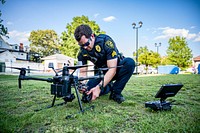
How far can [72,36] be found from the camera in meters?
31.6

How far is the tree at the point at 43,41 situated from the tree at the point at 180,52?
3370cm

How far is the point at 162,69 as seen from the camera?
32688 mm

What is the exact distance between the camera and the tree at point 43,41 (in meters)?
47.8

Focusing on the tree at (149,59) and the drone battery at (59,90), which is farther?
the tree at (149,59)

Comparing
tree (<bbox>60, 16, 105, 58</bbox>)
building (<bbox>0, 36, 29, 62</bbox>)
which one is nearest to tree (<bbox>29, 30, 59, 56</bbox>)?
building (<bbox>0, 36, 29, 62</bbox>)

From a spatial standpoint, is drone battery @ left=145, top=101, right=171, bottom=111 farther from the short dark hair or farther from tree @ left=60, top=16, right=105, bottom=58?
tree @ left=60, top=16, right=105, bottom=58

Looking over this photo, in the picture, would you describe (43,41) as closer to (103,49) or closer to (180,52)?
(180,52)

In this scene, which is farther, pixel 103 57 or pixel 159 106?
pixel 103 57

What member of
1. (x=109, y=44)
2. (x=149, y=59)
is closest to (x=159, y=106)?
(x=109, y=44)

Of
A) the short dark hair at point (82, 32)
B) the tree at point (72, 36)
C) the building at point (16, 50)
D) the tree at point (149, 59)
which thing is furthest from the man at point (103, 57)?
the building at point (16, 50)

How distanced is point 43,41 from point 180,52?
128 ft

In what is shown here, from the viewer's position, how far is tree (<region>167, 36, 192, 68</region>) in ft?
98.0

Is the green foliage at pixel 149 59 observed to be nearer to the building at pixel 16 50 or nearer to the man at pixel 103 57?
the building at pixel 16 50

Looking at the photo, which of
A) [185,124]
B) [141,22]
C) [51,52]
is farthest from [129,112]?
[51,52]
